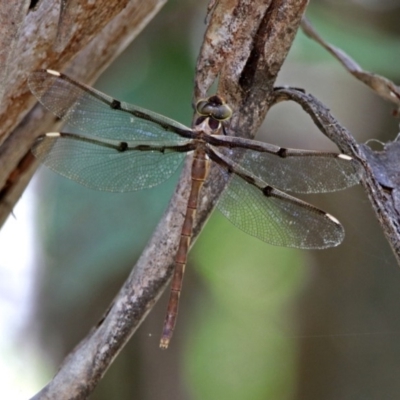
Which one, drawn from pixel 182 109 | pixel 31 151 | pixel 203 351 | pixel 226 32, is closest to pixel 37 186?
pixel 182 109

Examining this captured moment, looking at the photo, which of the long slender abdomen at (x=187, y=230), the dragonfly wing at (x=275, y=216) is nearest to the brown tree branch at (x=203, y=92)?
the long slender abdomen at (x=187, y=230)

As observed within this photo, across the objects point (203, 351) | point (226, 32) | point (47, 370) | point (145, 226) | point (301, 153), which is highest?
point (226, 32)

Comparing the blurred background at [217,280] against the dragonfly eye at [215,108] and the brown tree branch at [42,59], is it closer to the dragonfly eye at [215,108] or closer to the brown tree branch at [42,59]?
the brown tree branch at [42,59]

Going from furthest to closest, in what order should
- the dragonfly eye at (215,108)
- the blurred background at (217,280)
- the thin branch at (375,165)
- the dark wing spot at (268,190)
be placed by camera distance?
the blurred background at (217,280) → the dark wing spot at (268,190) → the dragonfly eye at (215,108) → the thin branch at (375,165)

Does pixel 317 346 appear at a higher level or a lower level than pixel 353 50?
lower

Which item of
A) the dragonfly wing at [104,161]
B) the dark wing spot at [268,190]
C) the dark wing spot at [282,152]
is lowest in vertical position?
the dragonfly wing at [104,161]

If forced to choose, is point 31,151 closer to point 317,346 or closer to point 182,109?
point 182,109
